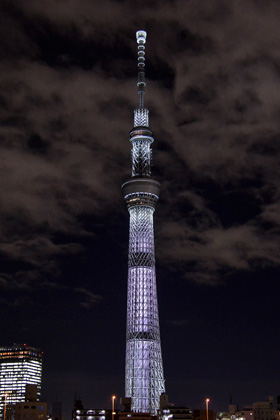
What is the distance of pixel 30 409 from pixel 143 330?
1535 inches

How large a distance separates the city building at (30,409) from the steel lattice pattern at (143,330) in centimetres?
2845

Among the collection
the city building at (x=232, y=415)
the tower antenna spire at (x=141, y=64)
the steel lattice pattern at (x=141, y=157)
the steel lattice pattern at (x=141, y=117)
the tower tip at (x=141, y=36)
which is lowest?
the city building at (x=232, y=415)

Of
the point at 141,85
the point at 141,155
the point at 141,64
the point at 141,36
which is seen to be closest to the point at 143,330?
the point at 141,155

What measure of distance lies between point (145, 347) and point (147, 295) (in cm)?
1440

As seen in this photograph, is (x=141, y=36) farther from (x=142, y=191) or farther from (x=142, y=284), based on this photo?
(x=142, y=284)

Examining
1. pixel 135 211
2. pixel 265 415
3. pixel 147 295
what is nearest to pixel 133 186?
pixel 135 211

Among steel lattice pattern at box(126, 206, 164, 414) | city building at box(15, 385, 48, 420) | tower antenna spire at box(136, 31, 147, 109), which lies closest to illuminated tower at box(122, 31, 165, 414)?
steel lattice pattern at box(126, 206, 164, 414)

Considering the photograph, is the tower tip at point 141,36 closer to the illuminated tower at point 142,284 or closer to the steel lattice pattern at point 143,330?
the illuminated tower at point 142,284

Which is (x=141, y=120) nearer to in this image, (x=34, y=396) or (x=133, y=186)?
(x=133, y=186)

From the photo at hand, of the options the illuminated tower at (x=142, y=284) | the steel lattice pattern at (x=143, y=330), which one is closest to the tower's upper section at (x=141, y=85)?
the illuminated tower at (x=142, y=284)

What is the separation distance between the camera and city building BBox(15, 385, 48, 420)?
138 metres

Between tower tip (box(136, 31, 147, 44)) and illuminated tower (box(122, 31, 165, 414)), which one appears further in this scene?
tower tip (box(136, 31, 147, 44))

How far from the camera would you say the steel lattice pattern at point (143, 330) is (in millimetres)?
162750

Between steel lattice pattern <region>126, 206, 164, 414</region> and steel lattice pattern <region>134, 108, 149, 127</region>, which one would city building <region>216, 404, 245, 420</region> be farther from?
steel lattice pattern <region>134, 108, 149, 127</region>
